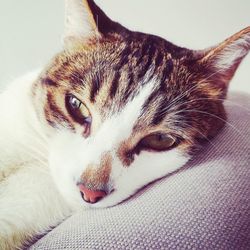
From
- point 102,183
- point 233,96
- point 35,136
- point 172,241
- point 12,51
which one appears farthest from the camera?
point 12,51

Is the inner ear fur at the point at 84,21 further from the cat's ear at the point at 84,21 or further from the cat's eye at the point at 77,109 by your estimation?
the cat's eye at the point at 77,109

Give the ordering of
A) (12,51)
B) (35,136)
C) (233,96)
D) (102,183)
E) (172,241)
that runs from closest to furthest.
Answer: (172,241), (102,183), (35,136), (233,96), (12,51)

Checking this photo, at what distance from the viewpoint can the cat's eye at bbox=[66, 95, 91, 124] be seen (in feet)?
2.40

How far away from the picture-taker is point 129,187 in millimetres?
671

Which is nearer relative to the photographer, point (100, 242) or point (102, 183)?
point (100, 242)

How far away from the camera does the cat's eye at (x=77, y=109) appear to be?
73 centimetres

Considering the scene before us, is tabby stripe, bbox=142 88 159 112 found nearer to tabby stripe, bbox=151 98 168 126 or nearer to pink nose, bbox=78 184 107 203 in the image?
tabby stripe, bbox=151 98 168 126

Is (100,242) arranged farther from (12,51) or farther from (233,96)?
(12,51)

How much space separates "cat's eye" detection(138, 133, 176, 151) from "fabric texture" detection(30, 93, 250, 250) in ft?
0.19

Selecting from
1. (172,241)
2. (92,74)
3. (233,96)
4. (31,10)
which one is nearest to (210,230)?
(172,241)

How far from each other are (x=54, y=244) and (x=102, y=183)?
13 cm

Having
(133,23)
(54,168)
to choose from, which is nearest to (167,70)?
(54,168)

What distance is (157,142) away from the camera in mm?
744

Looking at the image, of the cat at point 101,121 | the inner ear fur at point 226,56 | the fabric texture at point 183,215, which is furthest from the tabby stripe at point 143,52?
the fabric texture at point 183,215
